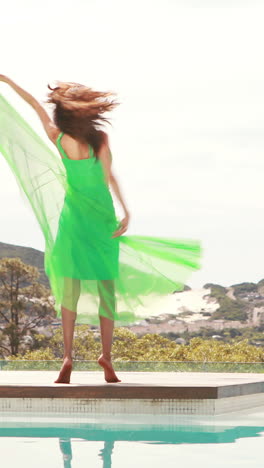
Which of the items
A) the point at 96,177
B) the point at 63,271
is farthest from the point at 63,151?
the point at 63,271

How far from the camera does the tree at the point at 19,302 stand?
124ft

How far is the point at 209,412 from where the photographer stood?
24.1 ft

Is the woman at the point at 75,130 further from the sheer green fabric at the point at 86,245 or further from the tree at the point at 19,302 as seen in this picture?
the tree at the point at 19,302

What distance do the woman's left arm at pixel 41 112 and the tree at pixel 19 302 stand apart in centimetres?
3004

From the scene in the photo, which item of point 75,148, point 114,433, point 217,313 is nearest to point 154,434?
point 114,433

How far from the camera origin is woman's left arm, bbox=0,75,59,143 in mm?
7590

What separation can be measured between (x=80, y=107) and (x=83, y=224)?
921 mm

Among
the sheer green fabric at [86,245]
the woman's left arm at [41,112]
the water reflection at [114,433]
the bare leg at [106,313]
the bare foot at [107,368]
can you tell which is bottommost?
the water reflection at [114,433]

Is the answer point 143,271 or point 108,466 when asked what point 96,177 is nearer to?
point 143,271

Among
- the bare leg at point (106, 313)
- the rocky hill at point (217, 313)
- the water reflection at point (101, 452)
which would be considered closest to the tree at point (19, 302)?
the rocky hill at point (217, 313)

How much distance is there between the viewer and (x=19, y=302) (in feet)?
124

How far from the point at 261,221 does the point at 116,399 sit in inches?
1723

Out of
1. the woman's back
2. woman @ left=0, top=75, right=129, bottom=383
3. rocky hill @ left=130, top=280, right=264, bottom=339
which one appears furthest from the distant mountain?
the woman's back

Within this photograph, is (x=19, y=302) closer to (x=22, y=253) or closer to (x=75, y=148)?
(x=22, y=253)
